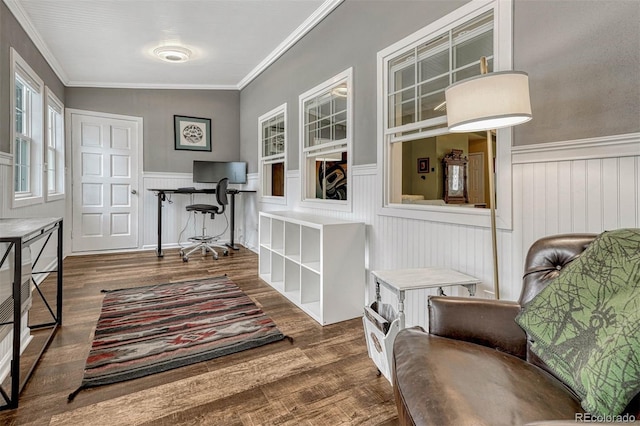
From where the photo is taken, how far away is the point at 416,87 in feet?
7.79

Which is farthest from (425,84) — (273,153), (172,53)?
(172,53)

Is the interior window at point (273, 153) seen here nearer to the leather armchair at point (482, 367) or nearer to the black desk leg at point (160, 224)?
the black desk leg at point (160, 224)

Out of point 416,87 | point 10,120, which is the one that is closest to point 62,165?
point 10,120

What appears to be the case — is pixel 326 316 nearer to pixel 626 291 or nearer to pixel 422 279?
pixel 422 279

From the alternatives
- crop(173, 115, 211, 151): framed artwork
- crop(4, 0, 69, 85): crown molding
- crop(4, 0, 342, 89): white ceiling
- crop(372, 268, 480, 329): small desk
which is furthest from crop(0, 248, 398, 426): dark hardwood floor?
crop(173, 115, 211, 151): framed artwork

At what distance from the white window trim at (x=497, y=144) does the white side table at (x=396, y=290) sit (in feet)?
1.15

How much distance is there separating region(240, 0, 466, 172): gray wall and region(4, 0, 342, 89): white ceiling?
0.60 ft

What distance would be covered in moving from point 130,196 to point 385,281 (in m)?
4.85

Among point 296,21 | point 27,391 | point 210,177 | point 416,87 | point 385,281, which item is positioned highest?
point 296,21

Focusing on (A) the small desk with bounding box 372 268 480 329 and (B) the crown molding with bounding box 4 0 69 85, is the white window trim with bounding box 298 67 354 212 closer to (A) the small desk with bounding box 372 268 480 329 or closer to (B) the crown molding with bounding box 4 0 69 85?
(A) the small desk with bounding box 372 268 480 329

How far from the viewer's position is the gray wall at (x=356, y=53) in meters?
2.40

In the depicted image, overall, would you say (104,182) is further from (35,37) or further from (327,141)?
(327,141)

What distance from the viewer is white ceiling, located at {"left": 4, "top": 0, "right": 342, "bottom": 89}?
311 cm

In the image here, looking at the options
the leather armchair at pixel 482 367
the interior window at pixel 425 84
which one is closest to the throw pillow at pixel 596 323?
the leather armchair at pixel 482 367
